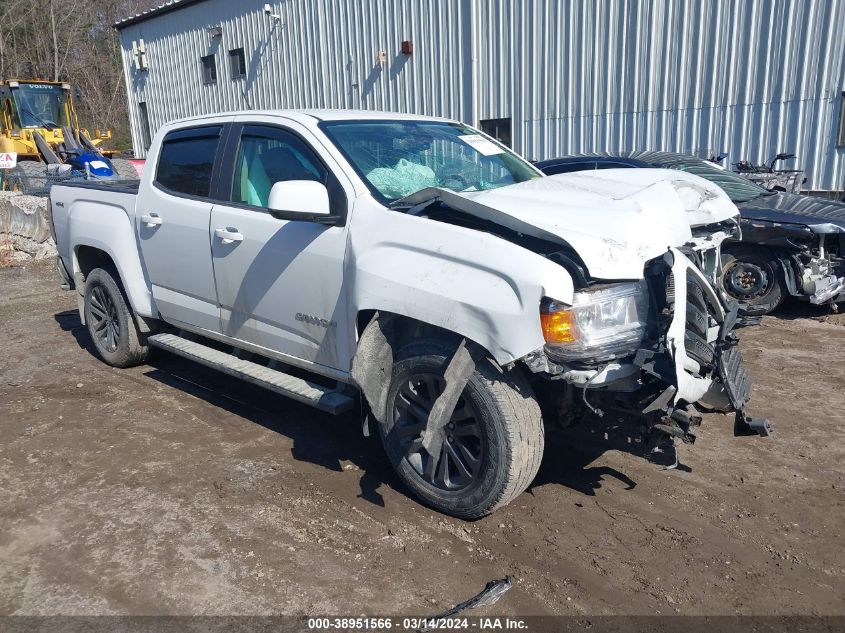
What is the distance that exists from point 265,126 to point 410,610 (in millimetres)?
2932

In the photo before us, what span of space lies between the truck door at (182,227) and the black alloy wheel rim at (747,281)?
5.33 m

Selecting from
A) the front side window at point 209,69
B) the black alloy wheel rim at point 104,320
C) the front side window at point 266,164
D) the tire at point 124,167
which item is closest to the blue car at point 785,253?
the front side window at point 266,164

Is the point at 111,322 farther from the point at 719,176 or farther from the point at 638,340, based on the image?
the point at 719,176

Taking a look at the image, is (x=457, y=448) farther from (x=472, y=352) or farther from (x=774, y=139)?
(x=774, y=139)

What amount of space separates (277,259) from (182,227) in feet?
3.53

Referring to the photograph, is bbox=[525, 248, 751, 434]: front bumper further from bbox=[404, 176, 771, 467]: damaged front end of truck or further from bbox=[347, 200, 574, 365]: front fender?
bbox=[347, 200, 574, 365]: front fender

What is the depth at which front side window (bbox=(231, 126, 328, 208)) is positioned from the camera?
13.2 ft

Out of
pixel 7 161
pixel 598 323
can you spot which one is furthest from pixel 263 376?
pixel 7 161

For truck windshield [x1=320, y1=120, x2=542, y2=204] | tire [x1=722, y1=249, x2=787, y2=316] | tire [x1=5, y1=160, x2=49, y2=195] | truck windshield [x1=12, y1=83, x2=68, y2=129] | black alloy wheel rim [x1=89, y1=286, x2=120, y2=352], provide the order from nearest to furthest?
truck windshield [x1=320, y1=120, x2=542, y2=204] → black alloy wheel rim [x1=89, y1=286, x2=120, y2=352] → tire [x1=722, y1=249, x2=787, y2=316] → tire [x1=5, y1=160, x2=49, y2=195] → truck windshield [x1=12, y1=83, x2=68, y2=129]

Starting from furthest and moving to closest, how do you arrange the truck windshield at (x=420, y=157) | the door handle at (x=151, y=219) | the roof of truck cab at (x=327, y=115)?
the door handle at (x=151, y=219)
the roof of truck cab at (x=327, y=115)
the truck windshield at (x=420, y=157)

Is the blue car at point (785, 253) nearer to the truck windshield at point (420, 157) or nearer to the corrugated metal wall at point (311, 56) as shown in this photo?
the truck windshield at point (420, 157)

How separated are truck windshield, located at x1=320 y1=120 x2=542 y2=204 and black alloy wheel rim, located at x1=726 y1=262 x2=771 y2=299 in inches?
138

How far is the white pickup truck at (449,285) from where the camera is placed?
2.97 metres

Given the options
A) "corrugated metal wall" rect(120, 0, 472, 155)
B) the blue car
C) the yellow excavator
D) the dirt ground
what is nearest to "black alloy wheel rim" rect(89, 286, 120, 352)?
the dirt ground
